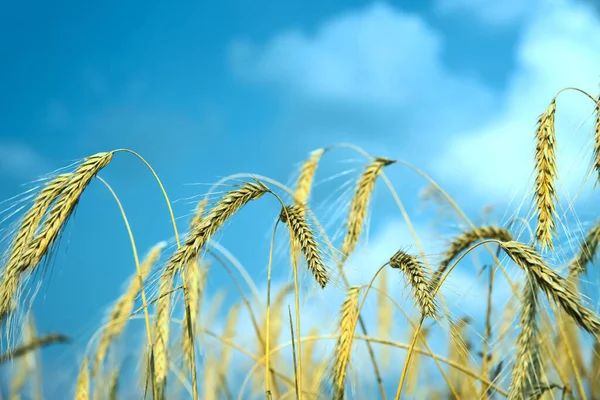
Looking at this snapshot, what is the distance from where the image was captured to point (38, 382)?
4.93 metres

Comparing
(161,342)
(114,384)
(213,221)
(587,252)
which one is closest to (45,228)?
(213,221)

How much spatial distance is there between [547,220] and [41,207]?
2.19 meters

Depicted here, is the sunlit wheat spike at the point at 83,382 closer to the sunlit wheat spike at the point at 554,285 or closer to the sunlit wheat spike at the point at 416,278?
the sunlit wheat spike at the point at 416,278

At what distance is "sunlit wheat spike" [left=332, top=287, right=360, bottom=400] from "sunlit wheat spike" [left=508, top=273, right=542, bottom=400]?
734mm

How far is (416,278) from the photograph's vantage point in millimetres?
2686

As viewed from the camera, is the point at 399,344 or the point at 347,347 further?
the point at 399,344

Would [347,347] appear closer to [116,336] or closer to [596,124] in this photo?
[596,124]

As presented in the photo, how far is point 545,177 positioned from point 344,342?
3.94 ft

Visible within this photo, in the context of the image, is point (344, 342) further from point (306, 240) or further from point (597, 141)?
point (597, 141)

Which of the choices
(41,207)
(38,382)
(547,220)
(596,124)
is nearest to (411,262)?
(547,220)

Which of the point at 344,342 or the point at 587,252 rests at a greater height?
the point at 587,252

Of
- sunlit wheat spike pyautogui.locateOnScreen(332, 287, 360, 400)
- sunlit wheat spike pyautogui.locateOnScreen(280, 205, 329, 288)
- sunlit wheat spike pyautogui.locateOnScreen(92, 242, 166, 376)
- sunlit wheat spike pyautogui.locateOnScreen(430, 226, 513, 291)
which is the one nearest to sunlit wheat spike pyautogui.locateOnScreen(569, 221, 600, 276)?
sunlit wheat spike pyautogui.locateOnScreen(430, 226, 513, 291)

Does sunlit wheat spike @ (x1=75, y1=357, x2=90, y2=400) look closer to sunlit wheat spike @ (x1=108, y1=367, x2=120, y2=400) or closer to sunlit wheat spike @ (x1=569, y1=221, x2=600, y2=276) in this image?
sunlit wheat spike @ (x1=108, y1=367, x2=120, y2=400)

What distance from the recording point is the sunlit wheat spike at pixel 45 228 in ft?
9.11
